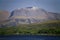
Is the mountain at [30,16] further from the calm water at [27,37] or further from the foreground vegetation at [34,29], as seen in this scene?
the calm water at [27,37]

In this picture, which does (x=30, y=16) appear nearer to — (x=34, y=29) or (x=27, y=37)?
(x=34, y=29)

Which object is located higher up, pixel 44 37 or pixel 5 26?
pixel 5 26

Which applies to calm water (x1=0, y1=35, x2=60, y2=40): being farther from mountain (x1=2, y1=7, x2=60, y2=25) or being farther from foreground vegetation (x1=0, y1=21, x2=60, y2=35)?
mountain (x1=2, y1=7, x2=60, y2=25)

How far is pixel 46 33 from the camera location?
3854 mm

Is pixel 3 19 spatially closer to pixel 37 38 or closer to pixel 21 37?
pixel 21 37

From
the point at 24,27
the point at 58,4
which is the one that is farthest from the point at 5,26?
the point at 58,4

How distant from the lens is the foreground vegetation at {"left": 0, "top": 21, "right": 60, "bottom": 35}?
385 cm

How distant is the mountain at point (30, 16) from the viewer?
3.88m

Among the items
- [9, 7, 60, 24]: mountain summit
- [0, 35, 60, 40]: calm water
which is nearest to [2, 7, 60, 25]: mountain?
[9, 7, 60, 24]: mountain summit

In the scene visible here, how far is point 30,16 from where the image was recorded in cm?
389

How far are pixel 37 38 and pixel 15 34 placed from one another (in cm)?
41

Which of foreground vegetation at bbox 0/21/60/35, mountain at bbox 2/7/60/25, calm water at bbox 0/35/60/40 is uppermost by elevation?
mountain at bbox 2/7/60/25

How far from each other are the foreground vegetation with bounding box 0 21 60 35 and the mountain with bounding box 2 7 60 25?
0.08 meters

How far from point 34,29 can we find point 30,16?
25cm
